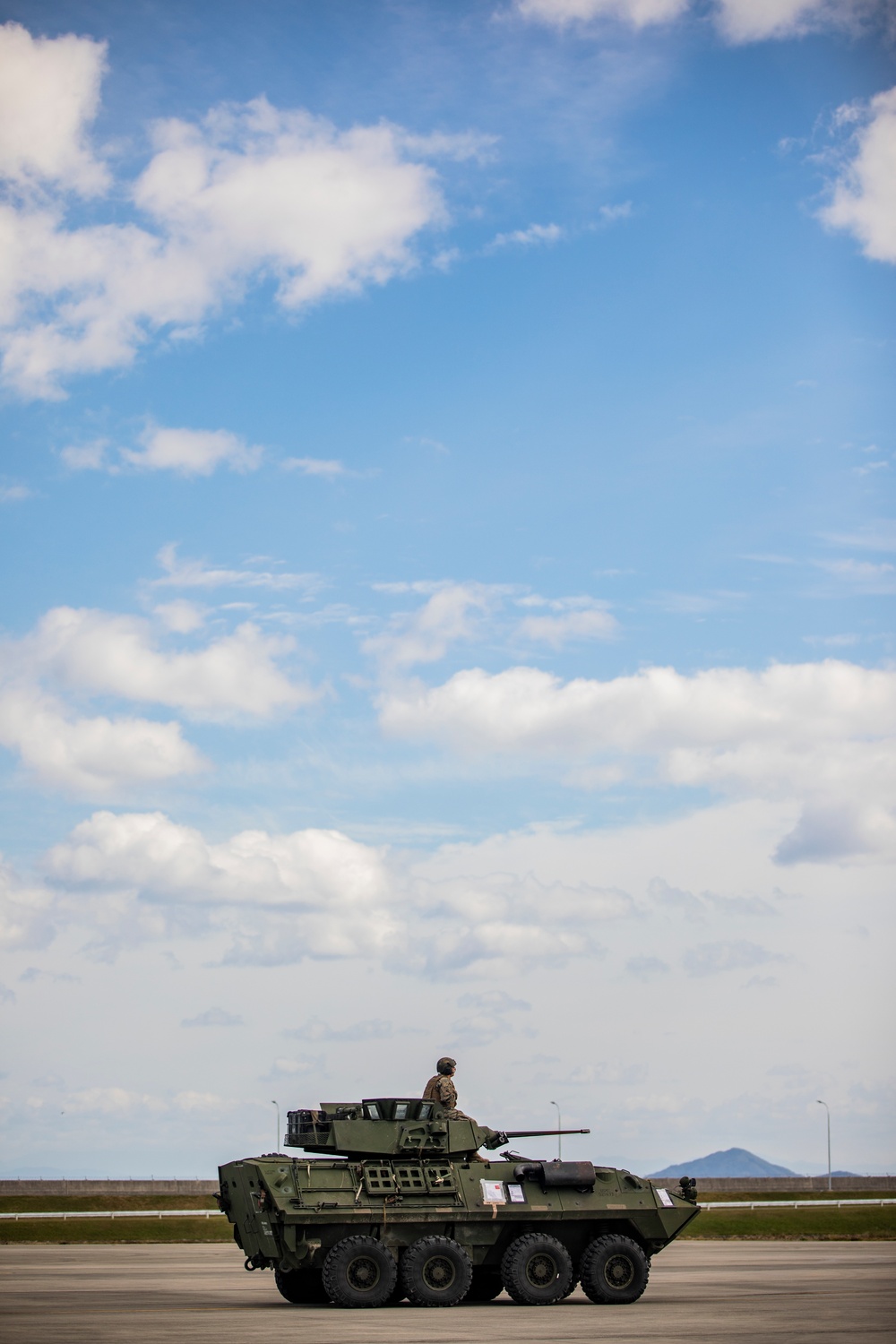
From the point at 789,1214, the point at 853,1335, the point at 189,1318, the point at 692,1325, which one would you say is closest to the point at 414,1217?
the point at 189,1318

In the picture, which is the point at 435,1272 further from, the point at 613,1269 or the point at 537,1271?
the point at 613,1269

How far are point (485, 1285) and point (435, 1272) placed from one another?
103 inches

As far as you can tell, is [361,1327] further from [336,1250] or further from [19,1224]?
[19,1224]

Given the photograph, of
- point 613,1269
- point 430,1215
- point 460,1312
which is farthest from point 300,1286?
point 613,1269

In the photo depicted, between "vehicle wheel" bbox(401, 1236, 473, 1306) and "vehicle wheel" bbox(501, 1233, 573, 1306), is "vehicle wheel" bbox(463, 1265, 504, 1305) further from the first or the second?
"vehicle wheel" bbox(401, 1236, 473, 1306)

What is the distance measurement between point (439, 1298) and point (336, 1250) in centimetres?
185

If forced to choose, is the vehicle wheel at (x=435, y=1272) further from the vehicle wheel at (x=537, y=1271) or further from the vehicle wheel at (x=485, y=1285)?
the vehicle wheel at (x=485, y=1285)

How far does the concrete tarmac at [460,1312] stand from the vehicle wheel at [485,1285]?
3.74 ft

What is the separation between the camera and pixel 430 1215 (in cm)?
2436

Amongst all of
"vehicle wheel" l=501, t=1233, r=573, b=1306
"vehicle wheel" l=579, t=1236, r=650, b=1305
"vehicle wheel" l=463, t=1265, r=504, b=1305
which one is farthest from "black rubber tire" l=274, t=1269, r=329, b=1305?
"vehicle wheel" l=579, t=1236, r=650, b=1305

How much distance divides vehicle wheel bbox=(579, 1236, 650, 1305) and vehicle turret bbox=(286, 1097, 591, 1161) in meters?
2.51

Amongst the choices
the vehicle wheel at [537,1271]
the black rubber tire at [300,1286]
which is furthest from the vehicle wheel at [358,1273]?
the vehicle wheel at [537,1271]

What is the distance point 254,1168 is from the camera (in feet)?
80.5

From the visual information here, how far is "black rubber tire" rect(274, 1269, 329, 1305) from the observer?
Answer: 24.9 metres
